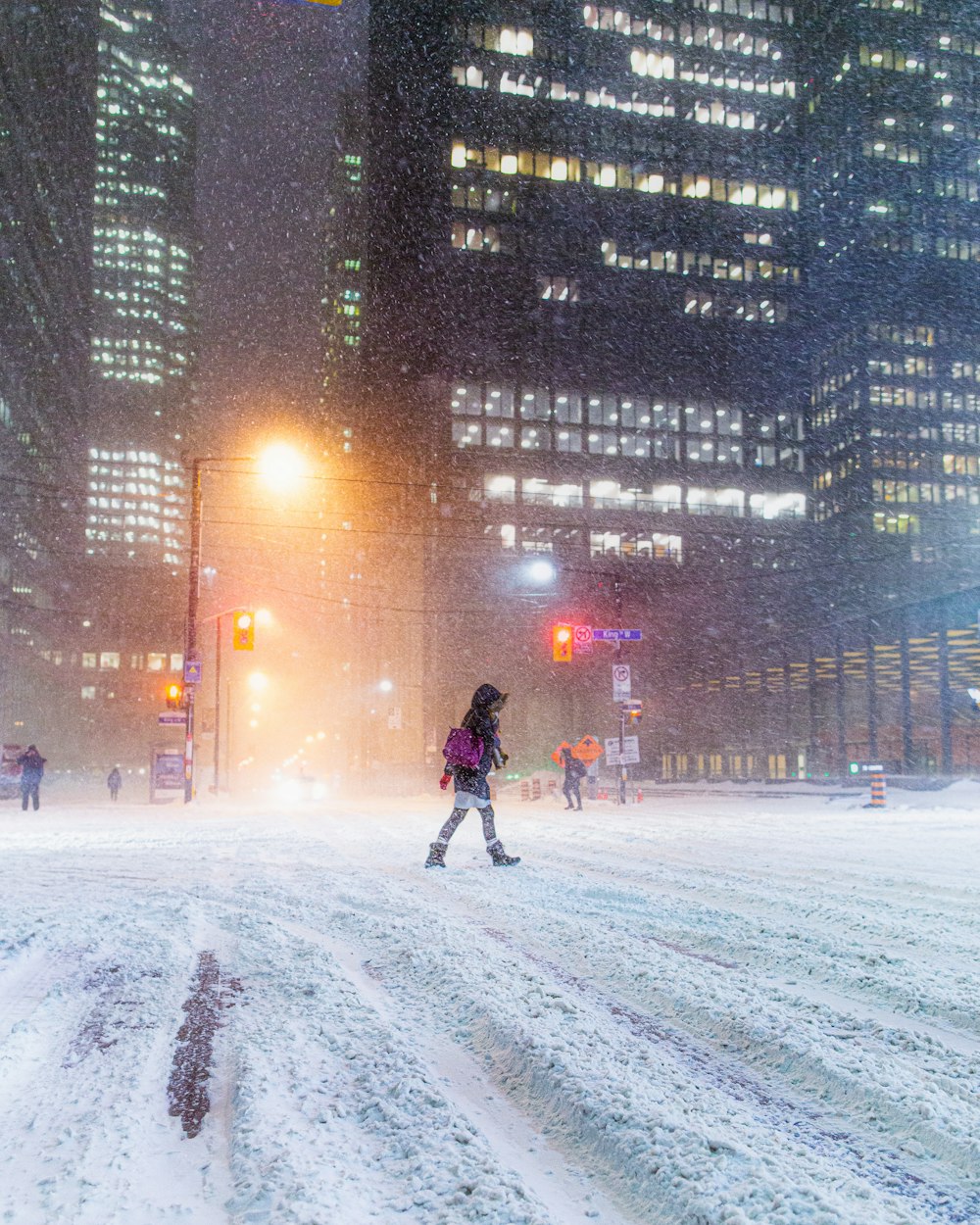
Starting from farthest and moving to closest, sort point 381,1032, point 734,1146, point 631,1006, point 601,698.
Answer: point 601,698
point 631,1006
point 381,1032
point 734,1146

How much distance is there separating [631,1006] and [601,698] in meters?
58.6

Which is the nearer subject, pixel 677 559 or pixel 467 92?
pixel 677 559

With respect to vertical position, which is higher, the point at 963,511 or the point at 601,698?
the point at 963,511

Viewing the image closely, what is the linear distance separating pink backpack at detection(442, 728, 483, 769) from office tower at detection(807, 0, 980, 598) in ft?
337

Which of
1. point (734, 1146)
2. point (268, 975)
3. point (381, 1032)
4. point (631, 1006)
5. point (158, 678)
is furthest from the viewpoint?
point (158, 678)

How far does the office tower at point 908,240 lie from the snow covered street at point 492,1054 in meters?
106

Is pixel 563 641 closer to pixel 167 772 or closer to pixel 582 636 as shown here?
pixel 582 636

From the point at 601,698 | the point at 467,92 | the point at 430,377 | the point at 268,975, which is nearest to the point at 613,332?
the point at 430,377

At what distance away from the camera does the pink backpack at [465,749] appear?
1073cm

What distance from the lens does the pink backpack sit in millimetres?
10727

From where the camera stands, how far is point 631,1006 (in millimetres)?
4684

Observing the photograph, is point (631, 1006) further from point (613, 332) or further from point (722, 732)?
point (613, 332)

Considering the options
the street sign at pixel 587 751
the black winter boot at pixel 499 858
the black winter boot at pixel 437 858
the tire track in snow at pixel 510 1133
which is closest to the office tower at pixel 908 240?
the street sign at pixel 587 751

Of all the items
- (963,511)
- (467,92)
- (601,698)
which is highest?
(467,92)
